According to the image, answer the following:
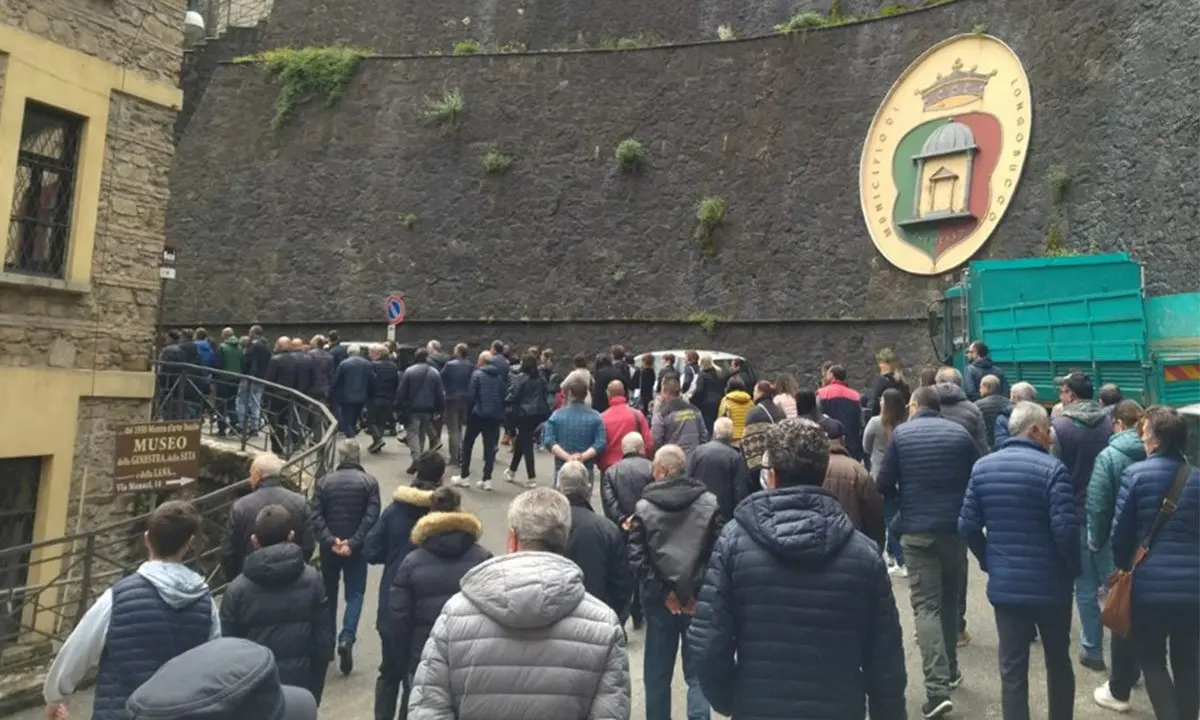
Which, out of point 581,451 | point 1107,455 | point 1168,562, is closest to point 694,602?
point 1168,562

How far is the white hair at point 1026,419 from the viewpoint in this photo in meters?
4.26

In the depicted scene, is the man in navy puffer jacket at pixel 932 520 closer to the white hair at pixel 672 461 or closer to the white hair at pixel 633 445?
the white hair at pixel 672 461

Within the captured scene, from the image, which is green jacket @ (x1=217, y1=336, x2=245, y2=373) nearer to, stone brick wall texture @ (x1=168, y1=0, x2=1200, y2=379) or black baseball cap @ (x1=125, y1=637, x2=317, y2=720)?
stone brick wall texture @ (x1=168, y1=0, x2=1200, y2=379)

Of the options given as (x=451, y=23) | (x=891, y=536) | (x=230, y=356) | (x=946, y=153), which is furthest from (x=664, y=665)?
(x=451, y=23)

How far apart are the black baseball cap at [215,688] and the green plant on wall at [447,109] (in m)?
21.7

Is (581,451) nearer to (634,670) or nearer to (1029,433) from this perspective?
(634,670)

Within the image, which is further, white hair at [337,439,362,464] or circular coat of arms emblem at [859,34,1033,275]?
circular coat of arms emblem at [859,34,1033,275]

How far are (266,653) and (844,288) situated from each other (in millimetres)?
16684

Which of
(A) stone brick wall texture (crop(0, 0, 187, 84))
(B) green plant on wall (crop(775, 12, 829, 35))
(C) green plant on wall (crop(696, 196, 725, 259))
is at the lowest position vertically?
(A) stone brick wall texture (crop(0, 0, 187, 84))

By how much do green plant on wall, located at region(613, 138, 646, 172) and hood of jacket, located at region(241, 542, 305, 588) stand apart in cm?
1776

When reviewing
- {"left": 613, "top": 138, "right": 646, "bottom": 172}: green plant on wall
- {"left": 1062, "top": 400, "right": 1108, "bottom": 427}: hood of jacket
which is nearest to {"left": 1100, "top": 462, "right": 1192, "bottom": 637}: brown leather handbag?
{"left": 1062, "top": 400, "right": 1108, "bottom": 427}: hood of jacket

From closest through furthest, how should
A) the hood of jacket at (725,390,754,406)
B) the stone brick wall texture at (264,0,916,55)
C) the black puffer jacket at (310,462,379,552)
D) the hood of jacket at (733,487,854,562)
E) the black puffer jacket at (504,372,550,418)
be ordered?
the hood of jacket at (733,487,854,562) < the black puffer jacket at (310,462,379,552) < the hood of jacket at (725,390,754,406) < the black puffer jacket at (504,372,550,418) < the stone brick wall texture at (264,0,916,55)

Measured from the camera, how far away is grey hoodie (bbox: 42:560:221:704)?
329 centimetres

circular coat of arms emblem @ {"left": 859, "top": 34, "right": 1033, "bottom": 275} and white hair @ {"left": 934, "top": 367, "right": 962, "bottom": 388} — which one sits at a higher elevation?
circular coat of arms emblem @ {"left": 859, "top": 34, "right": 1033, "bottom": 275}
